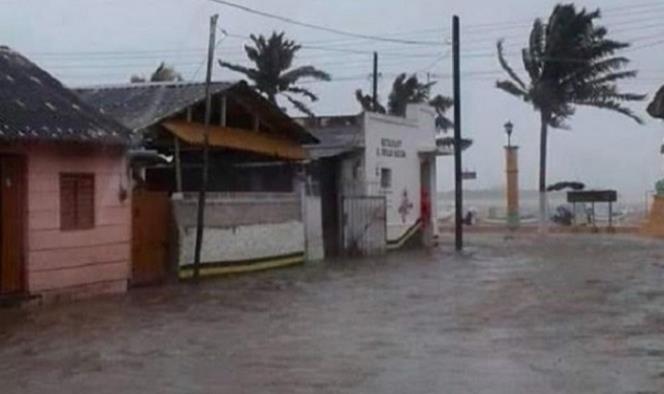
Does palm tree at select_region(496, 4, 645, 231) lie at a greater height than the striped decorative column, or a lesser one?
greater

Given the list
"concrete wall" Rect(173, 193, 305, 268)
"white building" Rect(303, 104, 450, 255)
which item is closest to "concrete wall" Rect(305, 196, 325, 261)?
"concrete wall" Rect(173, 193, 305, 268)

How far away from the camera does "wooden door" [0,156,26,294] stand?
19.6 metres

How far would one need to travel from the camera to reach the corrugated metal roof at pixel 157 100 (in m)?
25.9

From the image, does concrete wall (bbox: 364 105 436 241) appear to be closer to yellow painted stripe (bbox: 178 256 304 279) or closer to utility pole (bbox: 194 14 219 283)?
yellow painted stripe (bbox: 178 256 304 279)

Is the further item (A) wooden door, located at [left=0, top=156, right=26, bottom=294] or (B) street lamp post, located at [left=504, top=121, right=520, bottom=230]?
(B) street lamp post, located at [left=504, top=121, right=520, bottom=230]

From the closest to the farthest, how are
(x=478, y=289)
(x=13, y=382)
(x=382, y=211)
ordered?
1. (x=13, y=382)
2. (x=478, y=289)
3. (x=382, y=211)

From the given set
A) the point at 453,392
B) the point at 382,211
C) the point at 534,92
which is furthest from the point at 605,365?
the point at 534,92

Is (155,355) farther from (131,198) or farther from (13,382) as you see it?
(131,198)

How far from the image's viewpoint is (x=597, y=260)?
1234 inches

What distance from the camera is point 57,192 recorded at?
20688 millimetres

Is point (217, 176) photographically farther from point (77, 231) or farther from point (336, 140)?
point (77, 231)

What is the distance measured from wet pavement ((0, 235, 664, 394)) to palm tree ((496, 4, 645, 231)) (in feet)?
105

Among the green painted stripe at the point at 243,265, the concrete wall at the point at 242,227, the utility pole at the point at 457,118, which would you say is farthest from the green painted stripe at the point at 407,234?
the green painted stripe at the point at 243,265

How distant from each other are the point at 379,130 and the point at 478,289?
1677 cm
